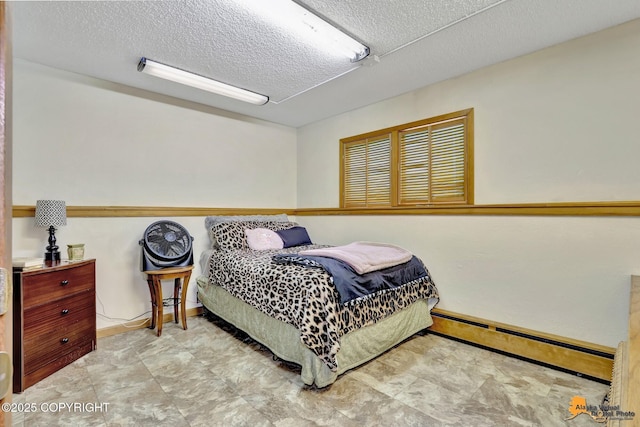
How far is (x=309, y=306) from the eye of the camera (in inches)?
74.7

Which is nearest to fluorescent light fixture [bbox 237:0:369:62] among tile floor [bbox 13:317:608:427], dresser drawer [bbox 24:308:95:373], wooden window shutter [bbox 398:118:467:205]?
wooden window shutter [bbox 398:118:467:205]

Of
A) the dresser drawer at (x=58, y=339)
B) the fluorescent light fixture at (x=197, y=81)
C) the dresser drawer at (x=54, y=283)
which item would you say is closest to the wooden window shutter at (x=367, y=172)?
the fluorescent light fixture at (x=197, y=81)

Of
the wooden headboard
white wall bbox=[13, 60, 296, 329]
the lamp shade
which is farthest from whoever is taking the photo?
white wall bbox=[13, 60, 296, 329]

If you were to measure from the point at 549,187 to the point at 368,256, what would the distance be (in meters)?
1.47

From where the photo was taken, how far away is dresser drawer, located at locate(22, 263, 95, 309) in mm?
1968

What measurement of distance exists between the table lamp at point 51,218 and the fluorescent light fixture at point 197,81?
1.27 m

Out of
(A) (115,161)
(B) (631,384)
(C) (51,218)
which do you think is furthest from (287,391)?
(A) (115,161)

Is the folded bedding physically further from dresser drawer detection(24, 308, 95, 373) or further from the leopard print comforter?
dresser drawer detection(24, 308, 95, 373)

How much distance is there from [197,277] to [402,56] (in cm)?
301

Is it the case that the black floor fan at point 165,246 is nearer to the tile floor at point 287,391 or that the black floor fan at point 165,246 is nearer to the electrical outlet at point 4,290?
the tile floor at point 287,391

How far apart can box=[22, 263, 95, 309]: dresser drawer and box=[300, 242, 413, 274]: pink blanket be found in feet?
5.72

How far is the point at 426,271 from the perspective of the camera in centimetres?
283

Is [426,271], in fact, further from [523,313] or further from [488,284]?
[523,313]

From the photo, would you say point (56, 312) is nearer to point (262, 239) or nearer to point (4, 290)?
point (262, 239)
